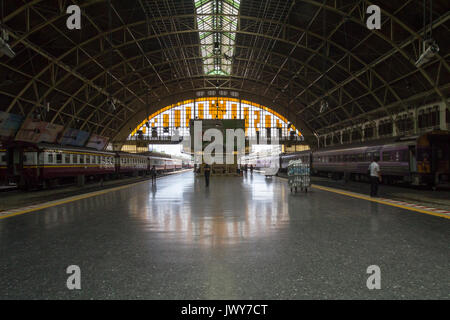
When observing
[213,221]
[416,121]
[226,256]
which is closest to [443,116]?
[416,121]

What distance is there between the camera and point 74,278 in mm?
3402

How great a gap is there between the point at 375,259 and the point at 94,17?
98.7ft

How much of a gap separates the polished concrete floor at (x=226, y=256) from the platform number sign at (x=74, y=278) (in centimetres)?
7

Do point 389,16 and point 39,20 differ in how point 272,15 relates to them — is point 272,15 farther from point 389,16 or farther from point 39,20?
point 39,20

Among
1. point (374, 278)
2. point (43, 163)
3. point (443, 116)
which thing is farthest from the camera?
point (443, 116)

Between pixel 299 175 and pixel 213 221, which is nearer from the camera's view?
pixel 213 221

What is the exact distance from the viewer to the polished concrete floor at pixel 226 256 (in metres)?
3.11

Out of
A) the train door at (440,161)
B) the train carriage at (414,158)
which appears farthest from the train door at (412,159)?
the train door at (440,161)

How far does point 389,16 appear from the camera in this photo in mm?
21438

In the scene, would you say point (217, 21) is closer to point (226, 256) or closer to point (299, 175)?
point (299, 175)

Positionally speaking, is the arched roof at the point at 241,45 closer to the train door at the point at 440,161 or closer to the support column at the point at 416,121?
the support column at the point at 416,121

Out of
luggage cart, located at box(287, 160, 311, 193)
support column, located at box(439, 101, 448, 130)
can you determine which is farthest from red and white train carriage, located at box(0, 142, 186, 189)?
support column, located at box(439, 101, 448, 130)

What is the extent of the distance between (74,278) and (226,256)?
2222mm

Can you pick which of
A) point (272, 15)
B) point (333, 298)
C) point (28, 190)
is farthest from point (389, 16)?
point (28, 190)
